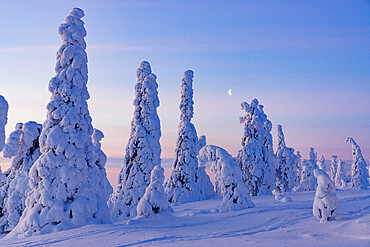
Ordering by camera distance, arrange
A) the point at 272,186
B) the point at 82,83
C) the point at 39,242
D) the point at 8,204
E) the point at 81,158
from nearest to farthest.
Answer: the point at 39,242 → the point at 81,158 → the point at 82,83 → the point at 8,204 → the point at 272,186

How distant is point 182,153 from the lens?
3491 cm

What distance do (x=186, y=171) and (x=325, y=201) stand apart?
72.7 ft

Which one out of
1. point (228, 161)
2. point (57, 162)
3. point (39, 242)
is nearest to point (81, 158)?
point (57, 162)

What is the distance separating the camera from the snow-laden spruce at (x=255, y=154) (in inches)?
1556

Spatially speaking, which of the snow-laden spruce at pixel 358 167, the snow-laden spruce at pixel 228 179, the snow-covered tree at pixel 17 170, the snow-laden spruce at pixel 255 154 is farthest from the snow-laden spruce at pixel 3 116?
the snow-laden spruce at pixel 358 167

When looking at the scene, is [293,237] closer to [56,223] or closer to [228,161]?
[228,161]

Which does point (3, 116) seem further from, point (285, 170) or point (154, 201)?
point (285, 170)

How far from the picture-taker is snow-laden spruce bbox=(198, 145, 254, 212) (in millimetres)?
20438

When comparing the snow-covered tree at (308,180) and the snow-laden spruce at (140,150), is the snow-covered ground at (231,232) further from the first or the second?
the snow-covered tree at (308,180)

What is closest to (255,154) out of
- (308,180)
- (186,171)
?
(186,171)

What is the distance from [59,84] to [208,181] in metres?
22.8

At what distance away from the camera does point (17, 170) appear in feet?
85.6

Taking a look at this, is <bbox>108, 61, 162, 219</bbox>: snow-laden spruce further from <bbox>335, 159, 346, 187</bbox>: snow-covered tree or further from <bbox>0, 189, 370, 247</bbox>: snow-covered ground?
<bbox>335, 159, 346, 187</bbox>: snow-covered tree

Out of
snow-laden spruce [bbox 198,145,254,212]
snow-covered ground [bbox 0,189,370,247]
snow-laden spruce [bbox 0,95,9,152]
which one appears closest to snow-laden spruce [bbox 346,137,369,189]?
snow-laden spruce [bbox 198,145,254,212]
